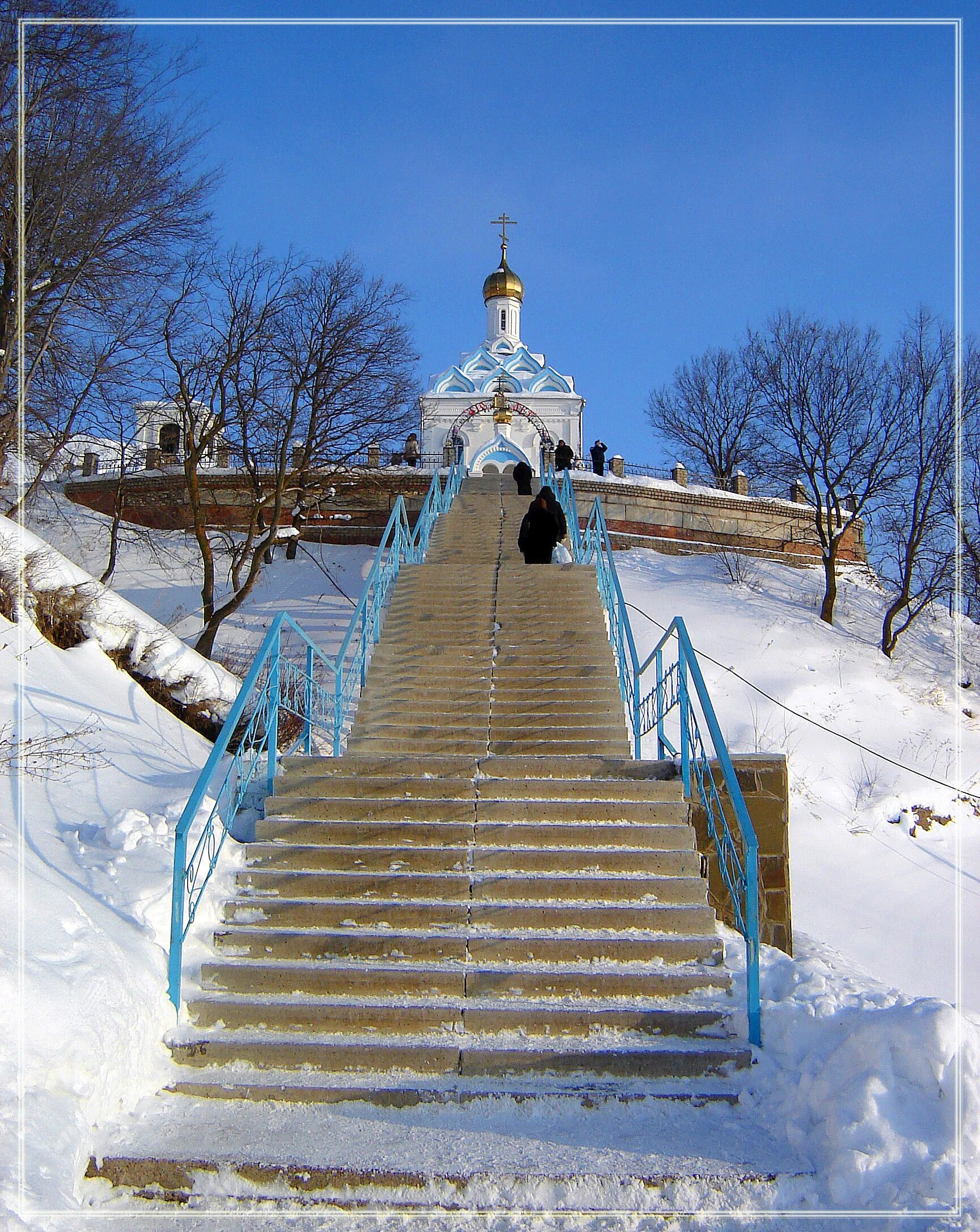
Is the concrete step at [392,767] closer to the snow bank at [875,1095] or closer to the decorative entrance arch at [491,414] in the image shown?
the snow bank at [875,1095]

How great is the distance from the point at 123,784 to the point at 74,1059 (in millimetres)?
2915

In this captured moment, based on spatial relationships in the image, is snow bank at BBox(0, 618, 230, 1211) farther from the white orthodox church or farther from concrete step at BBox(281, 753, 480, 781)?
the white orthodox church

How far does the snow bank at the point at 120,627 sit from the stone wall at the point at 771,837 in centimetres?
525

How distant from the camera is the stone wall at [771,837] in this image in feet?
21.9

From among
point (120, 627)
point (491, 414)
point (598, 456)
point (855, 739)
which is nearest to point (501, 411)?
point (491, 414)

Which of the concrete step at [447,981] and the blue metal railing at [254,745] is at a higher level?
the blue metal railing at [254,745]

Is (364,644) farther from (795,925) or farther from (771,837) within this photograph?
(795,925)

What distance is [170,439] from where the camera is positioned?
61.1 feet

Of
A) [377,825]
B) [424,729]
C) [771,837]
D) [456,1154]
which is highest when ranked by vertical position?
[424,729]

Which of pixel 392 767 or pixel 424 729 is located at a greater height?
pixel 424 729

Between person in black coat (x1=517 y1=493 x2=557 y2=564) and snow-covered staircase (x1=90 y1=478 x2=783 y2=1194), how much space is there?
4.46 m

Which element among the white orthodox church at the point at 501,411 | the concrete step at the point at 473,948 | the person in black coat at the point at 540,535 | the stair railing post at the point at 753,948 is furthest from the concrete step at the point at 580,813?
the white orthodox church at the point at 501,411

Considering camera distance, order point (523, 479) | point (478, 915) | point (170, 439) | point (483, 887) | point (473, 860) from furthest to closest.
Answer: point (523, 479) → point (170, 439) → point (473, 860) → point (483, 887) → point (478, 915)

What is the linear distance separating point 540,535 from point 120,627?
197 inches
